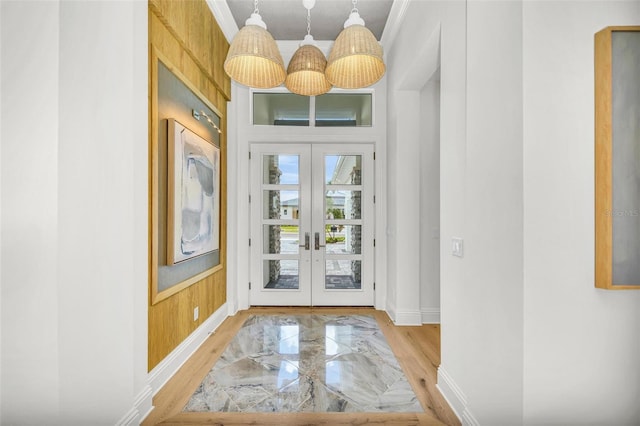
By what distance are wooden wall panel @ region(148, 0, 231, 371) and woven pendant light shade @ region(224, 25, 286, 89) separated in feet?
1.72

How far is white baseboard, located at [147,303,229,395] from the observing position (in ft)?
6.92

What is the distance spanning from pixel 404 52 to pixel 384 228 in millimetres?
1919

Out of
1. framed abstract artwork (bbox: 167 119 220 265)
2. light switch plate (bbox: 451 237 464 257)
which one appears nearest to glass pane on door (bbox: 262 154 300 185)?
framed abstract artwork (bbox: 167 119 220 265)

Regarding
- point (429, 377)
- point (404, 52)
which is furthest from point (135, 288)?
point (404, 52)

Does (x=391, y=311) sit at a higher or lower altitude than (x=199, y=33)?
lower

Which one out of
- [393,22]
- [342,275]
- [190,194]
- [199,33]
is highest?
[393,22]

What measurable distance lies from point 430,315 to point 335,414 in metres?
1.95

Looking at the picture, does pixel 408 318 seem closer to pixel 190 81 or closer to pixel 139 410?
pixel 139 410

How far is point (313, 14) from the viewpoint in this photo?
3256mm

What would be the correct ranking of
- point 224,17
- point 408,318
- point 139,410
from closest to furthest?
point 139,410, point 224,17, point 408,318

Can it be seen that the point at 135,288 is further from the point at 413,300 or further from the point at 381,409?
the point at 413,300

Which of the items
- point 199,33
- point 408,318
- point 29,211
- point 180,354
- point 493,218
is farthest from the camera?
point 408,318

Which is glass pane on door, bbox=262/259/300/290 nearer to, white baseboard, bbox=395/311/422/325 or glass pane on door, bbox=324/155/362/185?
glass pane on door, bbox=324/155/362/185

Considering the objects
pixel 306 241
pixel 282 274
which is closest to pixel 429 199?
pixel 306 241
